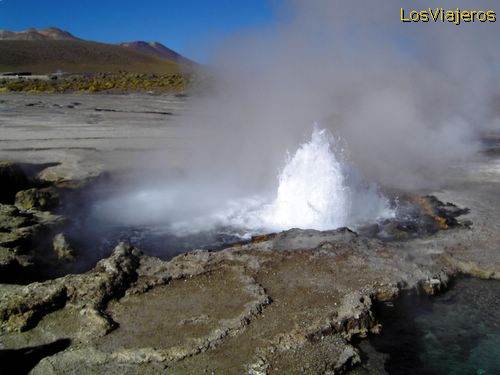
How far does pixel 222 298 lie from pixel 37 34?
286 ft

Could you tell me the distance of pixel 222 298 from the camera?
430 centimetres

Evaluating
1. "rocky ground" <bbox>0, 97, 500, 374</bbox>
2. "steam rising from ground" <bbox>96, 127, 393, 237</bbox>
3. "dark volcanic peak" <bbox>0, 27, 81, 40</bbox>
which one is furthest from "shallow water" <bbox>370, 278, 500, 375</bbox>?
"dark volcanic peak" <bbox>0, 27, 81, 40</bbox>

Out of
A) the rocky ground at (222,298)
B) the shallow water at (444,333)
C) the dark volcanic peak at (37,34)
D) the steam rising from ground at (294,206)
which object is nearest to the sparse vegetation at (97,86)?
the steam rising from ground at (294,206)

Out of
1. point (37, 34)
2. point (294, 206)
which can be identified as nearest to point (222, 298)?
point (294, 206)

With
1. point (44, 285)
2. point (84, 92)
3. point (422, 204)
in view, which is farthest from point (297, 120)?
point (84, 92)

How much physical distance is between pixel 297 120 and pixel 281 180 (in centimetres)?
176

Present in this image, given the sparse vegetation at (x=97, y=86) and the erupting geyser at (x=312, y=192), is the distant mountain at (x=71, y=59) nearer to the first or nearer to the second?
the sparse vegetation at (x=97, y=86)

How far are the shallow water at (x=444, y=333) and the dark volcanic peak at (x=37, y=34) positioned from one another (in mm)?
79422

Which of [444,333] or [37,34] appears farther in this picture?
[37,34]

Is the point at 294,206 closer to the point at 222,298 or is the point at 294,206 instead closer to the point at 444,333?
the point at 222,298

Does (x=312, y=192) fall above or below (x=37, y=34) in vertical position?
below

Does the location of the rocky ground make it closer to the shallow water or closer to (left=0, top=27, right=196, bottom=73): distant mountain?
the shallow water

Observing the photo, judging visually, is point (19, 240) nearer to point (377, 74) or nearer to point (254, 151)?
point (254, 151)

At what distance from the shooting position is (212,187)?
27.4ft
